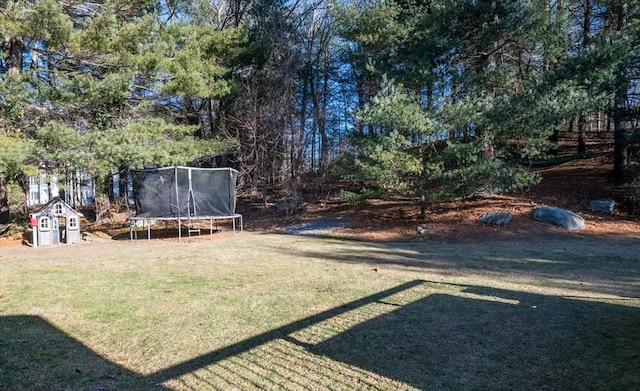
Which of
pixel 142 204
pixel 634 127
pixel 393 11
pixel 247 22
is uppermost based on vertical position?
pixel 247 22

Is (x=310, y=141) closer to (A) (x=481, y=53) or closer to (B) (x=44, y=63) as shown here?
(A) (x=481, y=53)

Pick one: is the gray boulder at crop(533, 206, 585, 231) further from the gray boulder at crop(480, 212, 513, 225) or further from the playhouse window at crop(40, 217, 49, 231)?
the playhouse window at crop(40, 217, 49, 231)

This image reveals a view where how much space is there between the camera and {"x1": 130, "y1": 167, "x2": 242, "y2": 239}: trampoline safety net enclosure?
33.4 feet

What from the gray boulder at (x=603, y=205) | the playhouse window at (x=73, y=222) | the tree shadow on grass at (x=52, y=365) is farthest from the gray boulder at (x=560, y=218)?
the playhouse window at (x=73, y=222)

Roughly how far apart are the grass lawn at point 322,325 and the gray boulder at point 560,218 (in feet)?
10.5

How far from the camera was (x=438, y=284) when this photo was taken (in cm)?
480

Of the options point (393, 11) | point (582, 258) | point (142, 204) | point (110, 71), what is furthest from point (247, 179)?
point (582, 258)

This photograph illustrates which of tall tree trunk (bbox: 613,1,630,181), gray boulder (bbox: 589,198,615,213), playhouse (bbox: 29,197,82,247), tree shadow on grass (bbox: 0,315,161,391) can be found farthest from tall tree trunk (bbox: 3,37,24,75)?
gray boulder (bbox: 589,198,615,213)

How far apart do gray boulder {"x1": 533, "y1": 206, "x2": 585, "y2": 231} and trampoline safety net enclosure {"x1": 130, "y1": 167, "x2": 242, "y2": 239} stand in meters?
7.77

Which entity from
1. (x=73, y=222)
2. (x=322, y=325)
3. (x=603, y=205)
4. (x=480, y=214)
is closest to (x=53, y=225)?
(x=73, y=222)

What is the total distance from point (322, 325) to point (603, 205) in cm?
1021

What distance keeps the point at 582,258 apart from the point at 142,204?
32.0ft

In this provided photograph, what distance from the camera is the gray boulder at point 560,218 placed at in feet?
30.2

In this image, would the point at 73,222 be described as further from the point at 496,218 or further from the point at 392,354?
the point at 496,218
